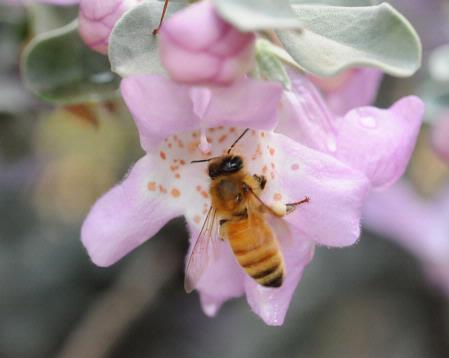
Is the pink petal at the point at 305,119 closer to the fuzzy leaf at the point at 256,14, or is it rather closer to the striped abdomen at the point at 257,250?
the striped abdomen at the point at 257,250

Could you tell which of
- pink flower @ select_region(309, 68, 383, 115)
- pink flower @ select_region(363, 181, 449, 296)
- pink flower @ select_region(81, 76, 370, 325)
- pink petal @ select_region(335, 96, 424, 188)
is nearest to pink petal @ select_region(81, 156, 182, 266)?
pink flower @ select_region(81, 76, 370, 325)

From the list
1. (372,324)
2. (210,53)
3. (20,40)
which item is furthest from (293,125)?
(372,324)

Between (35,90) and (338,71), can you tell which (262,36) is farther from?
(35,90)

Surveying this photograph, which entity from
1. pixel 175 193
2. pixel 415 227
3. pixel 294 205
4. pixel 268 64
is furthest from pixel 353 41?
pixel 415 227

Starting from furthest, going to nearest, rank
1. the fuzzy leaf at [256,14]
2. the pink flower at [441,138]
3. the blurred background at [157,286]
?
the blurred background at [157,286], the pink flower at [441,138], the fuzzy leaf at [256,14]

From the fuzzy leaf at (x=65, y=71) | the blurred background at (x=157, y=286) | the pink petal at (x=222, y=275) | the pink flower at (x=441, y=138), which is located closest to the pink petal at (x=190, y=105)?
the pink petal at (x=222, y=275)
